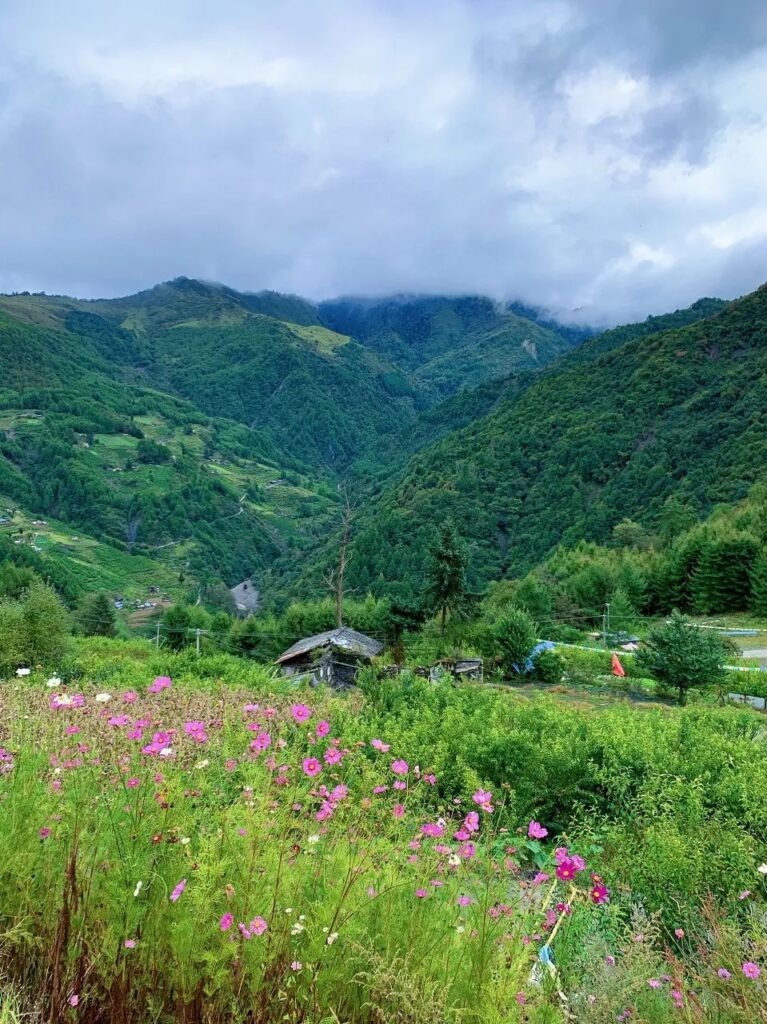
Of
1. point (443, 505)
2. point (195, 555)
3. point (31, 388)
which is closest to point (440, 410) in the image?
point (195, 555)

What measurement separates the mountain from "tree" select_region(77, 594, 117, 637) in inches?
1177

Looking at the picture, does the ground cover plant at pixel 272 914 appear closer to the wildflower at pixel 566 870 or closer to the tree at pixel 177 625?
the wildflower at pixel 566 870

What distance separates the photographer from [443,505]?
305 feet

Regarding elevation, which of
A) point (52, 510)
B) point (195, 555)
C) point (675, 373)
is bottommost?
point (195, 555)

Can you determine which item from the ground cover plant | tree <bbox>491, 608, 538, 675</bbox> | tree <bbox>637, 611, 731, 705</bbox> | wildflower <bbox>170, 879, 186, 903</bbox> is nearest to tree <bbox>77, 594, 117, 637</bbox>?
tree <bbox>491, 608, 538, 675</bbox>

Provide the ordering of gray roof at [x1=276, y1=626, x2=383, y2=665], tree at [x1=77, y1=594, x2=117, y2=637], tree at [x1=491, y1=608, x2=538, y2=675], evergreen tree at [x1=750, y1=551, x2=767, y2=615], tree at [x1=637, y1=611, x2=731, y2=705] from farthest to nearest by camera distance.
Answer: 1. tree at [x1=77, y1=594, x2=117, y2=637]
2. evergreen tree at [x1=750, y1=551, x2=767, y2=615]
3. gray roof at [x1=276, y1=626, x2=383, y2=665]
4. tree at [x1=491, y1=608, x2=538, y2=675]
5. tree at [x1=637, y1=611, x2=731, y2=705]

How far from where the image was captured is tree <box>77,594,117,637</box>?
52062mm

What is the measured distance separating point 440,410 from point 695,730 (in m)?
189

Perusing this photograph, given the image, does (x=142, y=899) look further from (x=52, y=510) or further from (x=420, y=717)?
(x=52, y=510)

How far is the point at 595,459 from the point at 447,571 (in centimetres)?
6698

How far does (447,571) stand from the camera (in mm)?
27078

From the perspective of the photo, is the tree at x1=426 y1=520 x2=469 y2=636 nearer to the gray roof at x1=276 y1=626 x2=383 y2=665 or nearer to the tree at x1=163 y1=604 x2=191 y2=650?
the gray roof at x1=276 y1=626 x2=383 y2=665

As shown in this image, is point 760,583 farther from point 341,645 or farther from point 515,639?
point 341,645

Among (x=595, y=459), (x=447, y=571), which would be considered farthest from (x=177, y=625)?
(x=595, y=459)
